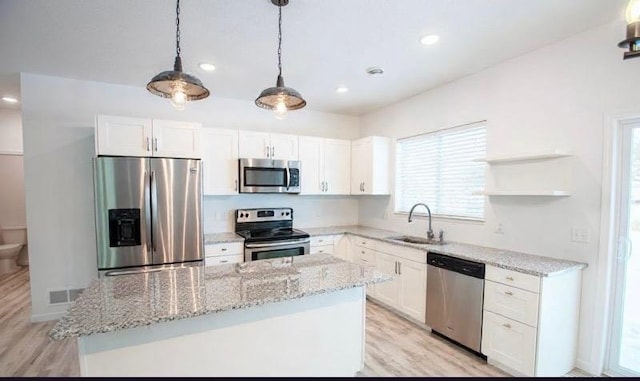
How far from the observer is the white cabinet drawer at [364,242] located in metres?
3.77

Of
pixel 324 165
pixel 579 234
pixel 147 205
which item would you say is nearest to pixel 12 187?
pixel 147 205

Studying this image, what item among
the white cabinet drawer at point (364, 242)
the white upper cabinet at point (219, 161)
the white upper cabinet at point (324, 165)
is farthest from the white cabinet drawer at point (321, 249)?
the white upper cabinet at point (219, 161)

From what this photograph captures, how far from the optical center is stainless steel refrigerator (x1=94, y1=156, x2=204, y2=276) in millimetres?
2873

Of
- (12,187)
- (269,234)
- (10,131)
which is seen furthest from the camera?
(12,187)

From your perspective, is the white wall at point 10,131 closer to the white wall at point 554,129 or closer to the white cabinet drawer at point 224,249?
the white cabinet drawer at point 224,249

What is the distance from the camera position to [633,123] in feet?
6.99

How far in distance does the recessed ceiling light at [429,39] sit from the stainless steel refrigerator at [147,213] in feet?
8.21

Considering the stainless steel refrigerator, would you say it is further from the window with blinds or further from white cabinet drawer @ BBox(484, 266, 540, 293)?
white cabinet drawer @ BBox(484, 266, 540, 293)

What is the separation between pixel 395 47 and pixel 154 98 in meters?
2.93

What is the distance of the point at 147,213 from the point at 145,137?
2.68 feet

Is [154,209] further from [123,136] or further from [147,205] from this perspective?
[123,136]

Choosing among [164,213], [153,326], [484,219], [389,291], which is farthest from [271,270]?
[484,219]

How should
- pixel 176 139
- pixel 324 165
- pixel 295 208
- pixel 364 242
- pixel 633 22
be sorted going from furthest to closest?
pixel 295 208, pixel 324 165, pixel 364 242, pixel 176 139, pixel 633 22

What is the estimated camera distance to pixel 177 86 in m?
1.67
